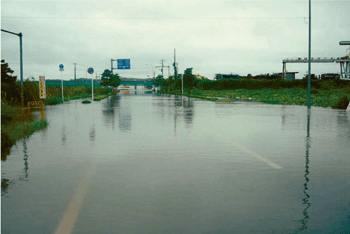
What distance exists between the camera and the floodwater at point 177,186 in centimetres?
507

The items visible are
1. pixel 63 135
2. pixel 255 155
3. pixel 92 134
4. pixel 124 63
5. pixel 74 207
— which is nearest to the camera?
pixel 74 207

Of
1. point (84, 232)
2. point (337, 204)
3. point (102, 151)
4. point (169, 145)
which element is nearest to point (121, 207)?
point (84, 232)

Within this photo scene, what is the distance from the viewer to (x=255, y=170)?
27.1 ft

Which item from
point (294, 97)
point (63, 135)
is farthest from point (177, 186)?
point (294, 97)

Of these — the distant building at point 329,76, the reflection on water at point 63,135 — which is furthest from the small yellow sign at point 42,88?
the distant building at point 329,76

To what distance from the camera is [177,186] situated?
689 cm

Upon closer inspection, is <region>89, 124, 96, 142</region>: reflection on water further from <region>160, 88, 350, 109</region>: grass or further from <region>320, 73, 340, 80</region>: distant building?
<region>320, 73, 340, 80</region>: distant building

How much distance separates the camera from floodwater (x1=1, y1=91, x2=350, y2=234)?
5.07 m

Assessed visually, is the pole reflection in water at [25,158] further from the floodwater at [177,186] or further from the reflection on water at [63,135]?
the reflection on water at [63,135]

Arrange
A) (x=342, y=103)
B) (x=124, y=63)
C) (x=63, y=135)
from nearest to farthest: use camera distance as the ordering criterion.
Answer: (x=63, y=135)
(x=342, y=103)
(x=124, y=63)

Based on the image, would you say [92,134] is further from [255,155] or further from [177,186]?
[177,186]

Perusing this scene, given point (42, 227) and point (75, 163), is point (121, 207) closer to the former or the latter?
point (42, 227)

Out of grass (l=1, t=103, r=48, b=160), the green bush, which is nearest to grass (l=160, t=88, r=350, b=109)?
the green bush

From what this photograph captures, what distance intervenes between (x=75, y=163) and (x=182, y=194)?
3.53 meters
